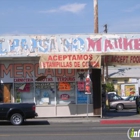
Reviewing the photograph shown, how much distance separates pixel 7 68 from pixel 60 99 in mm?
3971

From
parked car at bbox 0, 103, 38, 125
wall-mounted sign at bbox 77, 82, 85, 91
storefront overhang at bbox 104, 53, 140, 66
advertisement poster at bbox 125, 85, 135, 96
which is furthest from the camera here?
advertisement poster at bbox 125, 85, 135, 96

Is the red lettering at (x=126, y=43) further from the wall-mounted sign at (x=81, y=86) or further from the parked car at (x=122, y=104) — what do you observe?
the parked car at (x=122, y=104)

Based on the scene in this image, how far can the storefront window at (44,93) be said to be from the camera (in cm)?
2534

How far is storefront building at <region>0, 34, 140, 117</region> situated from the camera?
2470 centimetres

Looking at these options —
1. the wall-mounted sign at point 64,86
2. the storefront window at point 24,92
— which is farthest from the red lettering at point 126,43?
the storefront window at point 24,92

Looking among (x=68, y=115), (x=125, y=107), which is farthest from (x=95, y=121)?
(x=125, y=107)

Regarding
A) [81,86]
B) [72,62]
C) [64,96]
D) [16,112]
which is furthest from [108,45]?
[16,112]

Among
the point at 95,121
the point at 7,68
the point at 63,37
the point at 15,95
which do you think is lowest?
the point at 95,121

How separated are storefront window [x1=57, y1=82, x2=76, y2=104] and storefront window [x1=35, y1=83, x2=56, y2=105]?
391 millimetres

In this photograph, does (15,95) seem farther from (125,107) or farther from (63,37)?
(125,107)

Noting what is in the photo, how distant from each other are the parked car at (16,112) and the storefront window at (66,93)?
459cm

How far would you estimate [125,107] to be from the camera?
3881 cm

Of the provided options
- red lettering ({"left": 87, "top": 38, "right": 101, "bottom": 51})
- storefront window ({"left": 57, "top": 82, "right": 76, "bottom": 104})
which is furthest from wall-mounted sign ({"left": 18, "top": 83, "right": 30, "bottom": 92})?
red lettering ({"left": 87, "top": 38, "right": 101, "bottom": 51})

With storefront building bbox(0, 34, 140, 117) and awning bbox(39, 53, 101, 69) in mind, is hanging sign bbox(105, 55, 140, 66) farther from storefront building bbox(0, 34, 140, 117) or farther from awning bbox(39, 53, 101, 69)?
awning bbox(39, 53, 101, 69)
